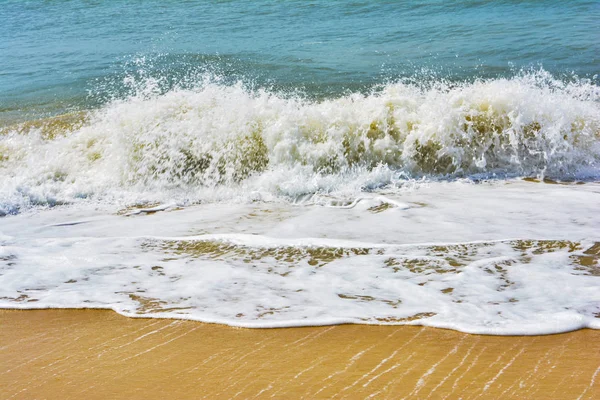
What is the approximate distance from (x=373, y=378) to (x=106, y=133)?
6278 millimetres

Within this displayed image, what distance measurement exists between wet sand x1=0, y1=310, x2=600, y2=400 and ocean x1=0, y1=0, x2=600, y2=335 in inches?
6.2

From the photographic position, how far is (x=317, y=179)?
6.22m

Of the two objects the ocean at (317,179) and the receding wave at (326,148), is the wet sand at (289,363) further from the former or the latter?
the receding wave at (326,148)

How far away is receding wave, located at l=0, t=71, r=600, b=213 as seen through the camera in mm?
6430

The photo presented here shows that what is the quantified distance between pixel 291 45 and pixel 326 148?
6.73 m

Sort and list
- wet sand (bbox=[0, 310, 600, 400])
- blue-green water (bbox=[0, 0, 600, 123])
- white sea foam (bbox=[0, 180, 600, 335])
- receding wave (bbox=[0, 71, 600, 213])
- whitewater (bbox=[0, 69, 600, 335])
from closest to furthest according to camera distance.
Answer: wet sand (bbox=[0, 310, 600, 400]), white sea foam (bbox=[0, 180, 600, 335]), whitewater (bbox=[0, 69, 600, 335]), receding wave (bbox=[0, 71, 600, 213]), blue-green water (bbox=[0, 0, 600, 123])

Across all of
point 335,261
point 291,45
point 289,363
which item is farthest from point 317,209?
point 291,45

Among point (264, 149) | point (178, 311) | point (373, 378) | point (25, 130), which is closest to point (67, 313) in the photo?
point (178, 311)

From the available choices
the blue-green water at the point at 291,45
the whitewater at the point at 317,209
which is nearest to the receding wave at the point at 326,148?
the whitewater at the point at 317,209

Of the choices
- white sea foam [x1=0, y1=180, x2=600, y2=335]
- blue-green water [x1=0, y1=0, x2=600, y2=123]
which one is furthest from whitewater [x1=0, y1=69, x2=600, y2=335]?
blue-green water [x1=0, y1=0, x2=600, y2=123]

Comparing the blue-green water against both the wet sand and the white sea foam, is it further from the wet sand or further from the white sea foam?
the wet sand

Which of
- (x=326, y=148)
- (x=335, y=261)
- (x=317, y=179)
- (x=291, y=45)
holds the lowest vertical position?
(x=335, y=261)

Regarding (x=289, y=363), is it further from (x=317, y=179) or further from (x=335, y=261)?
(x=317, y=179)

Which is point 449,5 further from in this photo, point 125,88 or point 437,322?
point 437,322
